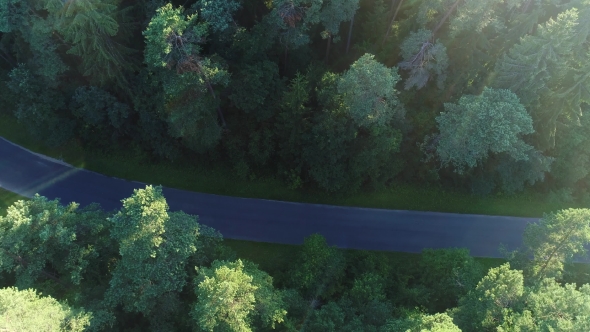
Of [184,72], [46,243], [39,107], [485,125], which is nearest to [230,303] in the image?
[46,243]

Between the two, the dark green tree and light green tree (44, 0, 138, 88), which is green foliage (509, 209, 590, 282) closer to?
the dark green tree

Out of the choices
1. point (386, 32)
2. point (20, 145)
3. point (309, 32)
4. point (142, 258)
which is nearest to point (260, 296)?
point (142, 258)

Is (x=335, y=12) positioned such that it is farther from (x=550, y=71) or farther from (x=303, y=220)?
(x=303, y=220)

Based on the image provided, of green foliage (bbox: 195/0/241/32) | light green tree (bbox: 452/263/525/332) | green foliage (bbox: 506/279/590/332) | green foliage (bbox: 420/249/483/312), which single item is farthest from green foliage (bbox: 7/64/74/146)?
green foliage (bbox: 506/279/590/332)

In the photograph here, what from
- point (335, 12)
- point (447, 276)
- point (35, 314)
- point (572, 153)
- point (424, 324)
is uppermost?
point (335, 12)

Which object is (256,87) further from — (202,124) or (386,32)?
(386,32)
